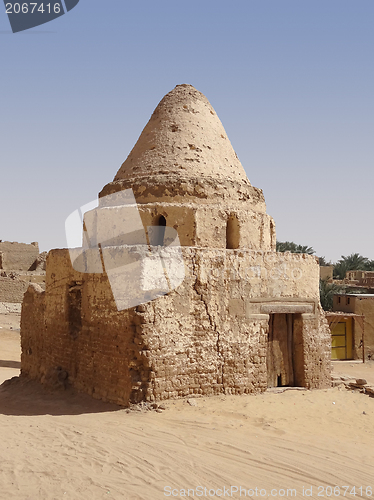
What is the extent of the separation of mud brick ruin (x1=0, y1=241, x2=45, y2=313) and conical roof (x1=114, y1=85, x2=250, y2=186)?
50.6ft

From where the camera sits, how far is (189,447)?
5801 mm

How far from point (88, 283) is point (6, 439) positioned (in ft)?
9.03

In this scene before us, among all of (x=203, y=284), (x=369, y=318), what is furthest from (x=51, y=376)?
(x=369, y=318)

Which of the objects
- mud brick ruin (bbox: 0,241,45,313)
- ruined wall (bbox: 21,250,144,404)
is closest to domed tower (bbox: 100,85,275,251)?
ruined wall (bbox: 21,250,144,404)

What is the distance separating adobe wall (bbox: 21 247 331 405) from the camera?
23.5 ft

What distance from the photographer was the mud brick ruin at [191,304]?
24.0ft

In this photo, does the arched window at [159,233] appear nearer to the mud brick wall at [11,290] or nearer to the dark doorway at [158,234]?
the dark doorway at [158,234]

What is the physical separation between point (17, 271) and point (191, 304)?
73.9ft

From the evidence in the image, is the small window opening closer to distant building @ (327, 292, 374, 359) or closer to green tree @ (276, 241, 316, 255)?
A: distant building @ (327, 292, 374, 359)

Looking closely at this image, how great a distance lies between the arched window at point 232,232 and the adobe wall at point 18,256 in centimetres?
2586

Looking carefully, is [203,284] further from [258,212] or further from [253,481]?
[253,481]

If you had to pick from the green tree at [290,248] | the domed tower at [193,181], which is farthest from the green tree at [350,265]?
the domed tower at [193,181]

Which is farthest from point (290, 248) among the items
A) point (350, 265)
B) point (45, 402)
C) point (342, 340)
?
point (45, 402)

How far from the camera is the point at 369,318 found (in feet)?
56.1
